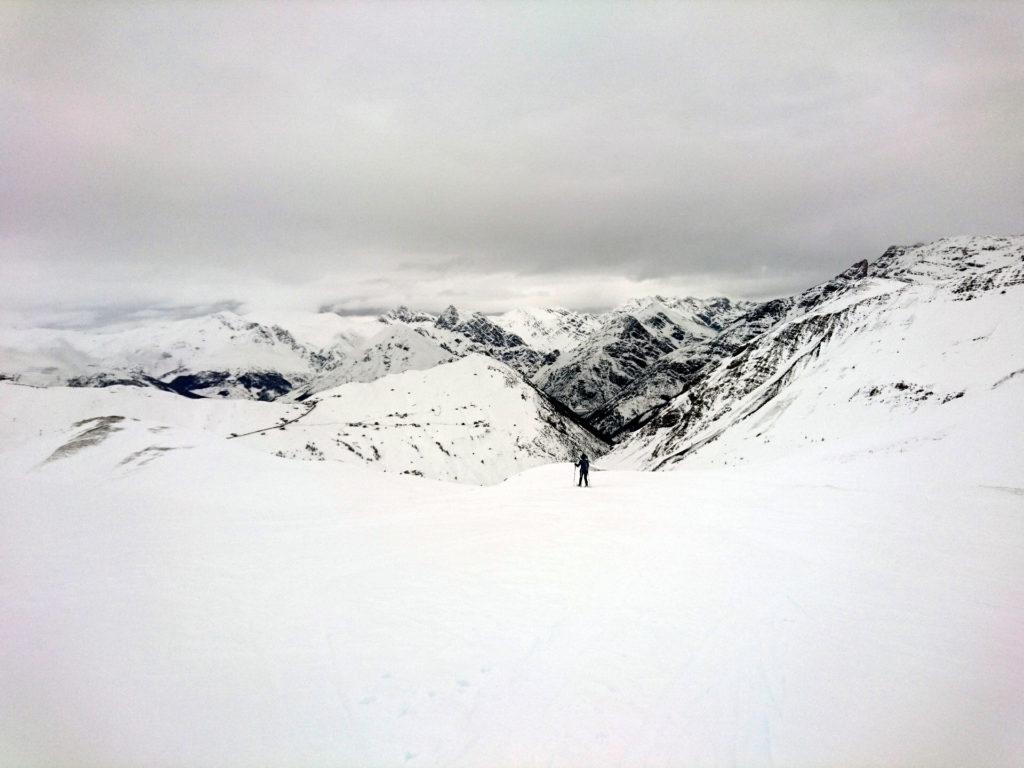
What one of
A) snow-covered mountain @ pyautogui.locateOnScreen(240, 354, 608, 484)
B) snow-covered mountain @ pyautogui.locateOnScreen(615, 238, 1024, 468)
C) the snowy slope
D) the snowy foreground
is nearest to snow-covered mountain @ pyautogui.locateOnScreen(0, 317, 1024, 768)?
the snowy foreground

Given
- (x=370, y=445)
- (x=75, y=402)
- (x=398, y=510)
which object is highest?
(x=398, y=510)

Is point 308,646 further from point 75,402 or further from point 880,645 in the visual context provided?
point 75,402

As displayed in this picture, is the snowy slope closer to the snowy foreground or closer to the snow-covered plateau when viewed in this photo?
the snow-covered plateau

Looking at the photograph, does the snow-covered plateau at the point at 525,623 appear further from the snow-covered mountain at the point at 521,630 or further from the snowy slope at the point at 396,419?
the snowy slope at the point at 396,419

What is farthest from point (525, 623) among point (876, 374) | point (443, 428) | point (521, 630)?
point (443, 428)

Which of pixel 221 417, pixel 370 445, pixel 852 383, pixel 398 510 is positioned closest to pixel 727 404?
pixel 852 383

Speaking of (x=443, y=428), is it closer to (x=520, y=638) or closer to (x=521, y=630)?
(x=521, y=630)
